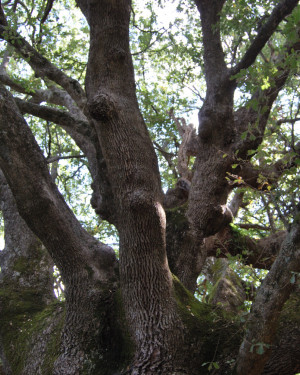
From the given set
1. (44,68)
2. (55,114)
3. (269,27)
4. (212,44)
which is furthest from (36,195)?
(212,44)

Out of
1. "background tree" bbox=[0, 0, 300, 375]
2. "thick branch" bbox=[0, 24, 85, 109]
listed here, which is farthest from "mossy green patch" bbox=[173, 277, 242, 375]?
"thick branch" bbox=[0, 24, 85, 109]

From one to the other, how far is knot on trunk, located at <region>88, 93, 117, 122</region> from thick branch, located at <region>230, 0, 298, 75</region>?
1.76 metres

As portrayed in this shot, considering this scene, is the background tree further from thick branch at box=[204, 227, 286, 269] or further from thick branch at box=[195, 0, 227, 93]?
thick branch at box=[204, 227, 286, 269]

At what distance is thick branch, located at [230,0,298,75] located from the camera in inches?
163

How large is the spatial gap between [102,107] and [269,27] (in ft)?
7.76

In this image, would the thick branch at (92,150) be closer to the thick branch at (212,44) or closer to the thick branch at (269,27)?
the thick branch at (212,44)

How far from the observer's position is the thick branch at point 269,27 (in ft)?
13.6

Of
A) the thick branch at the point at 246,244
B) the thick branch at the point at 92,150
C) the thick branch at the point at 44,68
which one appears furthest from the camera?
the thick branch at the point at 246,244

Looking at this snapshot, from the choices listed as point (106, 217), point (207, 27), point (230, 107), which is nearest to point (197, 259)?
point (106, 217)

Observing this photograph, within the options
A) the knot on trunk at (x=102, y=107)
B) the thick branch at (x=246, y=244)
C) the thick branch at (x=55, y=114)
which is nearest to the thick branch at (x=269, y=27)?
the knot on trunk at (x=102, y=107)

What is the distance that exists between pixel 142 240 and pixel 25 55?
3112 millimetres

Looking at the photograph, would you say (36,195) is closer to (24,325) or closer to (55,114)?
(24,325)

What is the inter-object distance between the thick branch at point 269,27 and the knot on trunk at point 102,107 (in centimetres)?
176

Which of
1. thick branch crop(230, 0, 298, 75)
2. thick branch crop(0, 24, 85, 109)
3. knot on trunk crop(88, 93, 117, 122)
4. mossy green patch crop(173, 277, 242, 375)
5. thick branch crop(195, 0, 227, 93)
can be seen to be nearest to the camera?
mossy green patch crop(173, 277, 242, 375)
